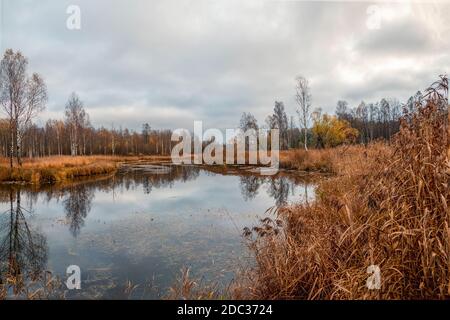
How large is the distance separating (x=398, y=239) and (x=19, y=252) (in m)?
5.71

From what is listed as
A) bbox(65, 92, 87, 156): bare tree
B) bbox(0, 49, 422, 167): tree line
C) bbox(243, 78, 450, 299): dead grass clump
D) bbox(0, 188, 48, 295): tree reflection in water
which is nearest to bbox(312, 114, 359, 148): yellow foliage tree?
bbox(0, 49, 422, 167): tree line

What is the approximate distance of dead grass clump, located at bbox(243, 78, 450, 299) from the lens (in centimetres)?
212

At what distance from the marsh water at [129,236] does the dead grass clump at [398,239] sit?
1426 millimetres

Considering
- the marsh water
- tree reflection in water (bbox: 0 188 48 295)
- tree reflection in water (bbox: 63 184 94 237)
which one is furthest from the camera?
tree reflection in water (bbox: 63 184 94 237)

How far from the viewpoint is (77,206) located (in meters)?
8.70

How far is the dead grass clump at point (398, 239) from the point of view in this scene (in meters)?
2.12

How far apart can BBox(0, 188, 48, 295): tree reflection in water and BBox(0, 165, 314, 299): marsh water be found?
16 millimetres

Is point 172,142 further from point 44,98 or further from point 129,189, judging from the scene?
point 129,189

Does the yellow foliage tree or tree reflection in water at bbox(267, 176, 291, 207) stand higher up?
the yellow foliage tree

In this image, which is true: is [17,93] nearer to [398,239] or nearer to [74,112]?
[74,112]

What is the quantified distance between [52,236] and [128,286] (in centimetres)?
317

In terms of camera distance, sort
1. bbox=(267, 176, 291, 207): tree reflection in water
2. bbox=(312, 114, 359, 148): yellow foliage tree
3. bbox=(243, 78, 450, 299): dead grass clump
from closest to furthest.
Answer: bbox=(243, 78, 450, 299): dead grass clump → bbox=(267, 176, 291, 207): tree reflection in water → bbox=(312, 114, 359, 148): yellow foliage tree

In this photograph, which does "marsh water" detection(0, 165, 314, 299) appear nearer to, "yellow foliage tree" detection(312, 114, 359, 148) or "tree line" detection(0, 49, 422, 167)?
"tree line" detection(0, 49, 422, 167)

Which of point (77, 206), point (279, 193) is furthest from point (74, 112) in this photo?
point (279, 193)
